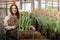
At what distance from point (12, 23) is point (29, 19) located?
0.29 meters

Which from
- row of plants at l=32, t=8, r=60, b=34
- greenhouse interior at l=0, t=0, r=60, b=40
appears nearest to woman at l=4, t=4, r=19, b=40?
greenhouse interior at l=0, t=0, r=60, b=40

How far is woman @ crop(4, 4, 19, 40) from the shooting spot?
4.51m

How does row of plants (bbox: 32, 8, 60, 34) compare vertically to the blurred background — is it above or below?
below

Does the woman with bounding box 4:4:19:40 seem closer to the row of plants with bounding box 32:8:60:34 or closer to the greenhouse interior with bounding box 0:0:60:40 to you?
the greenhouse interior with bounding box 0:0:60:40

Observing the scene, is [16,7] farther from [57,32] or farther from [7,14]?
[57,32]

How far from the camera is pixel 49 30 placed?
456 centimetres

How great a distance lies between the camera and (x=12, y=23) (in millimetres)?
4590

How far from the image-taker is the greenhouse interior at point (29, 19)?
4527 mm

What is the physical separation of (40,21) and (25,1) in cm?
41

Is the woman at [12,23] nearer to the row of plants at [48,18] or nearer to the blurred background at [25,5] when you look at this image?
the blurred background at [25,5]

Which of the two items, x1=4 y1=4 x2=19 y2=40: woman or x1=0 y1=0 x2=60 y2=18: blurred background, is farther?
x1=0 y1=0 x2=60 y2=18: blurred background

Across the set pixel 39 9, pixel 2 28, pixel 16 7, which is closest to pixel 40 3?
pixel 39 9

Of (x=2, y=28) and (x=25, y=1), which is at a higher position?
(x=25, y=1)

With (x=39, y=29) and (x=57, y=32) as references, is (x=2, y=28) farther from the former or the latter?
(x=57, y=32)
